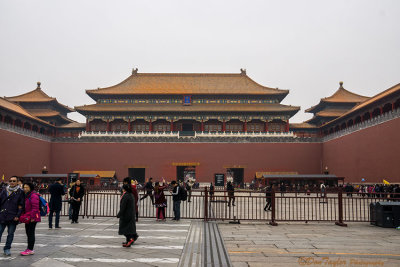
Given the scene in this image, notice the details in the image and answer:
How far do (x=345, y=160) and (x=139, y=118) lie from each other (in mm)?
17899

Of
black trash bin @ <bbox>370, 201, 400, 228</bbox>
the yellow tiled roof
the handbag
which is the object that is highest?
the yellow tiled roof

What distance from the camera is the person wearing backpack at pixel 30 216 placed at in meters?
5.46

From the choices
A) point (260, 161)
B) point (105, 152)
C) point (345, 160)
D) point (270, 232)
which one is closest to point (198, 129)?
point (260, 161)

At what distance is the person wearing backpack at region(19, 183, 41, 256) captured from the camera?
17.9 ft

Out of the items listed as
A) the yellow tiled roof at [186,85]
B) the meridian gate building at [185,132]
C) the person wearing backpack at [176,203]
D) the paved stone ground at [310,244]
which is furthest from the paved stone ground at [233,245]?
the yellow tiled roof at [186,85]

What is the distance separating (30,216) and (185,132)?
2533 cm

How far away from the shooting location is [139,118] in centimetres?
3219

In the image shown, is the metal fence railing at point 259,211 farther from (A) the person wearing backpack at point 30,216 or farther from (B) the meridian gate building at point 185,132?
(B) the meridian gate building at point 185,132

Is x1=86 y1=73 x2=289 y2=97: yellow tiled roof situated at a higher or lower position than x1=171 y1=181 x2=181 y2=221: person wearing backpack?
higher

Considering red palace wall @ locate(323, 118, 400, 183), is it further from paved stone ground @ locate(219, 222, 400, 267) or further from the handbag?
the handbag

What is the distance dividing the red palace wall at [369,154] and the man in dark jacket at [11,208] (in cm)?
1964

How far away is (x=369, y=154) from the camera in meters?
23.0

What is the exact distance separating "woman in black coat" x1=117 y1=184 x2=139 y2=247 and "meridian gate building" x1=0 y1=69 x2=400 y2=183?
21.2 m

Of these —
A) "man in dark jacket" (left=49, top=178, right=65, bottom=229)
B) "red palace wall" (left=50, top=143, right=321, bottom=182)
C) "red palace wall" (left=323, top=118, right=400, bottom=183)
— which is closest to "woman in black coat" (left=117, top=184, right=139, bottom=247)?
"man in dark jacket" (left=49, top=178, right=65, bottom=229)
